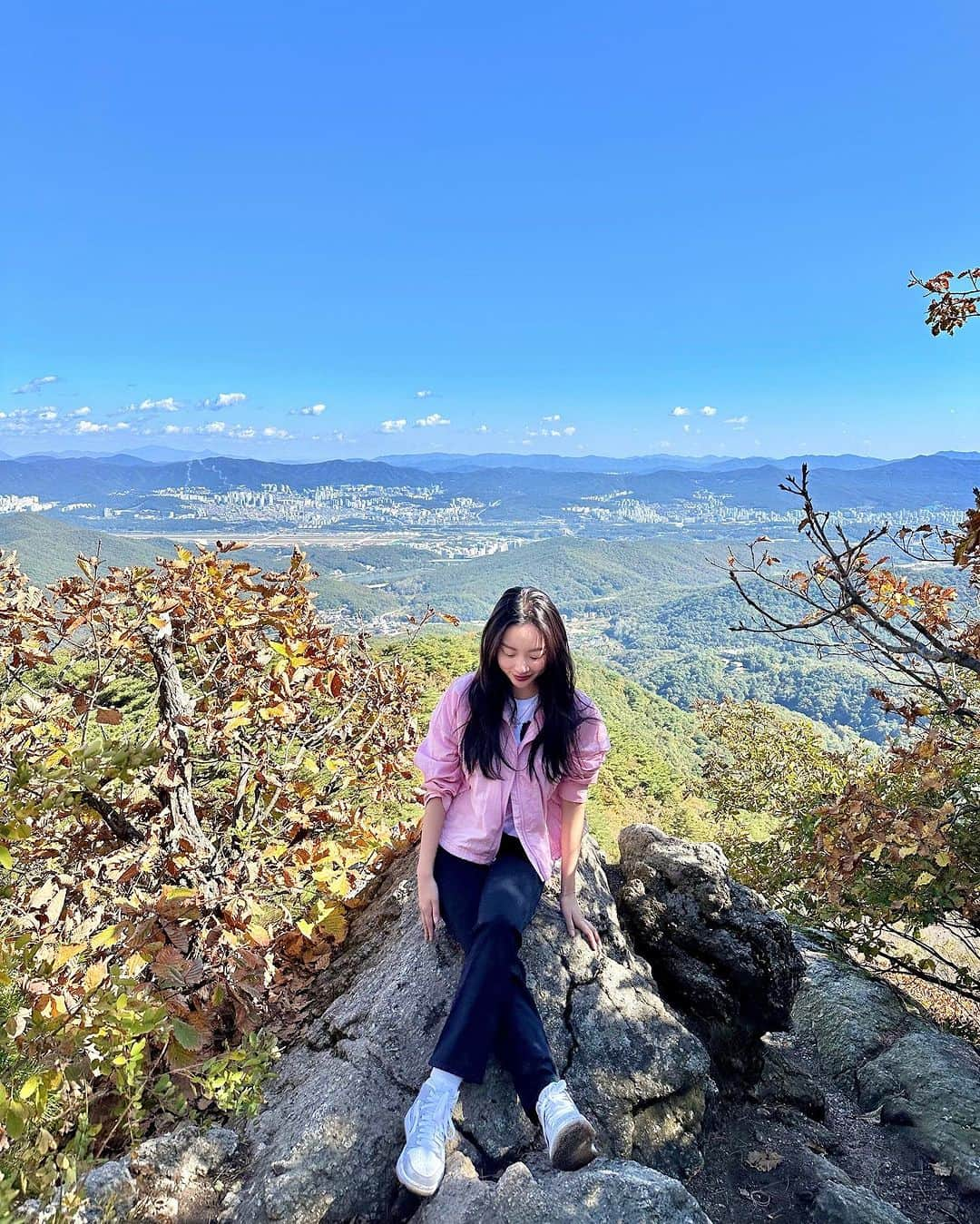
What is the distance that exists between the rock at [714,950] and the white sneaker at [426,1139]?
168 cm

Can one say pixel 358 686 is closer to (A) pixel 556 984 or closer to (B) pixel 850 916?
(A) pixel 556 984

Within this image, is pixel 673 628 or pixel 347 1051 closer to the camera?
pixel 347 1051

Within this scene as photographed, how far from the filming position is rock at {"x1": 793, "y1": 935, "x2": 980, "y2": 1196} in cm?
397

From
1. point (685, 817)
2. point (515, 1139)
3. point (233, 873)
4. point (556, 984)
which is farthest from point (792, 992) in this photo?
point (685, 817)

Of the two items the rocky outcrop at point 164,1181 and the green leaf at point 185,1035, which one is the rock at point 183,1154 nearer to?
the rocky outcrop at point 164,1181

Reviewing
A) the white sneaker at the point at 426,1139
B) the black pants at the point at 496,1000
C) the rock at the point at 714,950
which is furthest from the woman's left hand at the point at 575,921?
the white sneaker at the point at 426,1139

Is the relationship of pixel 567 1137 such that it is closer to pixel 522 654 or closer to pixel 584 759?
pixel 584 759

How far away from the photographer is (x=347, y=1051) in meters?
3.35

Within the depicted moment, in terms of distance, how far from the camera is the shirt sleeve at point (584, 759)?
3.69 m

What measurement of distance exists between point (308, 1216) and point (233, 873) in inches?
58.0

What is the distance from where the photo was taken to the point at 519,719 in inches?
147

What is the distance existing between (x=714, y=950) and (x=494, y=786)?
175 centimetres

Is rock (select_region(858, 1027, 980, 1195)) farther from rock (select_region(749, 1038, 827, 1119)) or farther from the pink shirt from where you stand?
the pink shirt

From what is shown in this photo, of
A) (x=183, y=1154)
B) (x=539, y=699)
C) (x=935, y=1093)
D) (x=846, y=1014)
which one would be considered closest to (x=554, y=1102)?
(x=183, y=1154)
